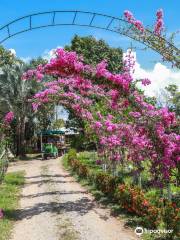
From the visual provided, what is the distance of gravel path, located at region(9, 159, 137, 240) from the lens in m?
11.6

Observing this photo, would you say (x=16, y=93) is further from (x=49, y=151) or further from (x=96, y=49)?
(x=96, y=49)

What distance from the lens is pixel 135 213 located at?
44.1 feet

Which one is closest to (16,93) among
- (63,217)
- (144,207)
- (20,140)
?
(20,140)

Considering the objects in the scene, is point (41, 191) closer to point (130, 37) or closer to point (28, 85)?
point (130, 37)

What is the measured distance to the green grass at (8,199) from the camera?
1250cm

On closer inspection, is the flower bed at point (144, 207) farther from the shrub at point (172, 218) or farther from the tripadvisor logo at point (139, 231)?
the tripadvisor logo at point (139, 231)

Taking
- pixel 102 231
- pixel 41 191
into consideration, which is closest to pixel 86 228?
pixel 102 231

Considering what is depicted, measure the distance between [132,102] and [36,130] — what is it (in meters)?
36.4

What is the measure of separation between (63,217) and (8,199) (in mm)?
4480

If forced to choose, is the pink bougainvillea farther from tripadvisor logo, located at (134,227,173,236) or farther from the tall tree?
the tall tree

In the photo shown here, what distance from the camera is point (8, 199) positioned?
1767 cm

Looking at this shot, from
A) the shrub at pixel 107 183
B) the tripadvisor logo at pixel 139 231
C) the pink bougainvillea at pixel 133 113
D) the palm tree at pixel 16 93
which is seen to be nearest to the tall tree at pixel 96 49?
the palm tree at pixel 16 93

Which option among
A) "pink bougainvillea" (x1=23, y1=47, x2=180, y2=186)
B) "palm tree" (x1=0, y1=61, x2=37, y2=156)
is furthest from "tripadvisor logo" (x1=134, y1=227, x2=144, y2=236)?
"palm tree" (x1=0, y1=61, x2=37, y2=156)

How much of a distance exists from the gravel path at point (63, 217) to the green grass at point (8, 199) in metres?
0.22
